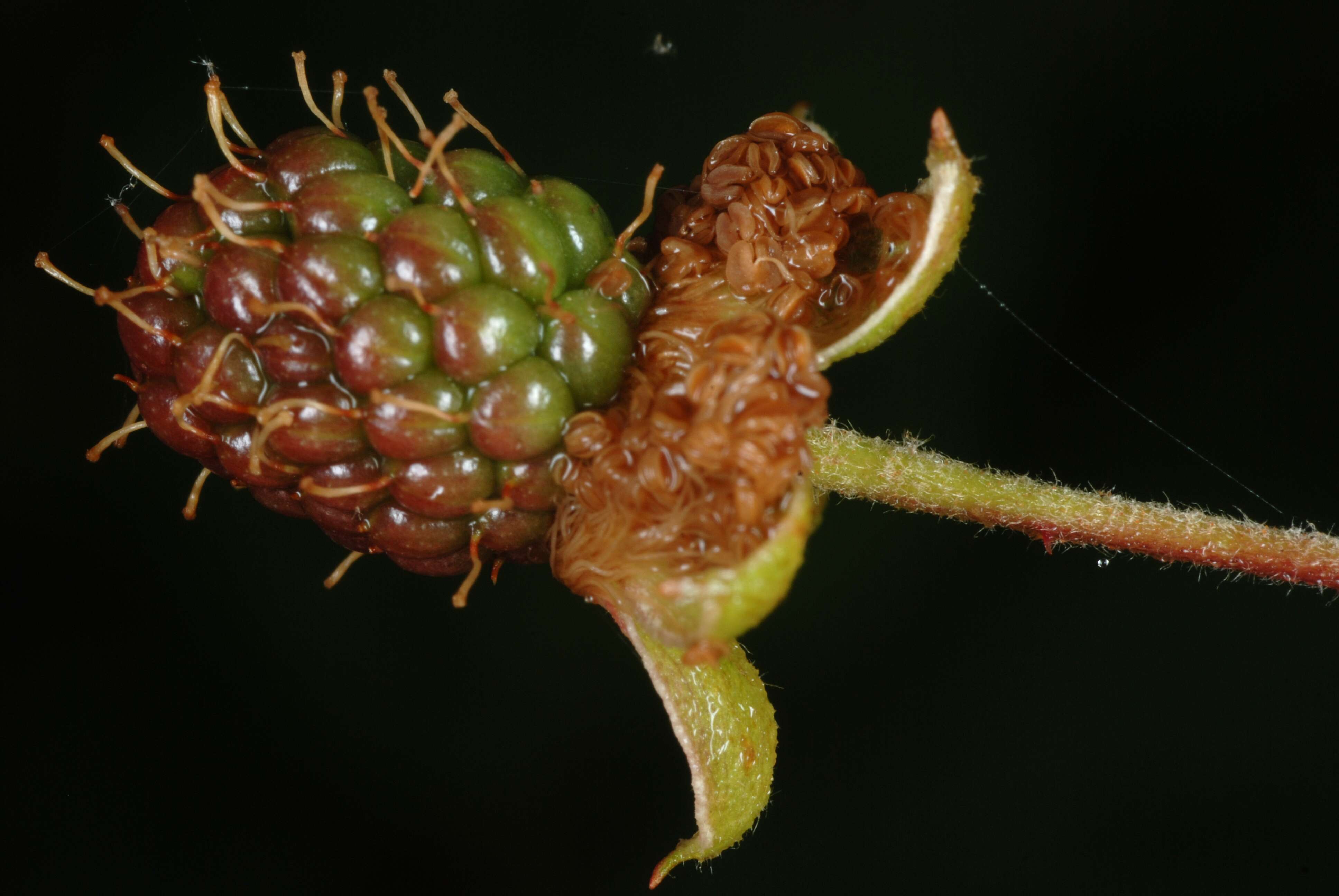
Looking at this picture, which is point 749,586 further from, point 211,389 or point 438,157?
point 211,389

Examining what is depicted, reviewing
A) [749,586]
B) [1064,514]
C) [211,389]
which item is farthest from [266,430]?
[1064,514]

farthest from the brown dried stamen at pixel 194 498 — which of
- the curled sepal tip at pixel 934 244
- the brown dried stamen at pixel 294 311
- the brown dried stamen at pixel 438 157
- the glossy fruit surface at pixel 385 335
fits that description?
the curled sepal tip at pixel 934 244

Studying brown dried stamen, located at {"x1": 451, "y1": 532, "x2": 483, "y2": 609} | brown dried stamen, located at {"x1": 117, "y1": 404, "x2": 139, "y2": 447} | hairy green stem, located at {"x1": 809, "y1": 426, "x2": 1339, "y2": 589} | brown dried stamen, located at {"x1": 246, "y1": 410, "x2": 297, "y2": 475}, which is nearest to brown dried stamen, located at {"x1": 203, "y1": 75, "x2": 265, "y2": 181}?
brown dried stamen, located at {"x1": 246, "y1": 410, "x2": 297, "y2": 475}

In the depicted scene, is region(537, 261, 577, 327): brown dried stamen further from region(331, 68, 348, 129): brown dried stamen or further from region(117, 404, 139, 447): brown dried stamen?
region(117, 404, 139, 447): brown dried stamen

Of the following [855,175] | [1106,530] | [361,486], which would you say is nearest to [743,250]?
[855,175]

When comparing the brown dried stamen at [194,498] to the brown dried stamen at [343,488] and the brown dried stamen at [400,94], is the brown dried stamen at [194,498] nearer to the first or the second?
the brown dried stamen at [343,488]
